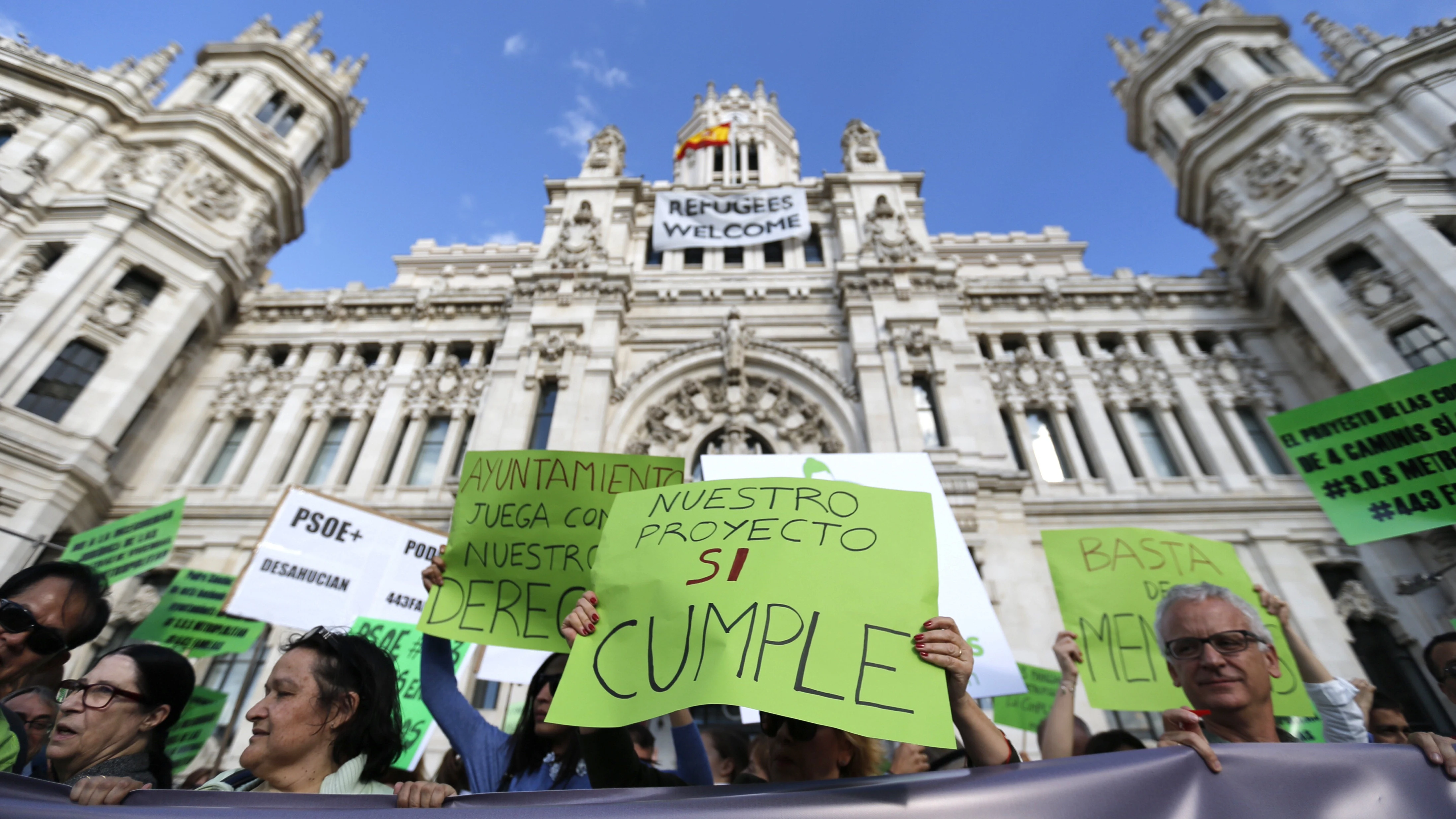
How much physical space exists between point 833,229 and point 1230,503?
13.1m

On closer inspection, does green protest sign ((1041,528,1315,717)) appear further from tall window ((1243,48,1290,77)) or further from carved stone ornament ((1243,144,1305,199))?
tall window ((1243,48,1290,77))

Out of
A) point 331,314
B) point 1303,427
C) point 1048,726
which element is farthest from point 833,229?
point 1048,726

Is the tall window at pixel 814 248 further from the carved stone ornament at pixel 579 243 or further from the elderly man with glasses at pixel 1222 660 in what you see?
the elderly man with glasses at pixel 1222 660

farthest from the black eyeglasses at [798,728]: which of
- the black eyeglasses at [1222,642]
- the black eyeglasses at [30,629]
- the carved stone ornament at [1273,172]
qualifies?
the carved stone ornament at [1273,172]

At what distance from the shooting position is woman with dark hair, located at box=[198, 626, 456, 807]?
2.69 meters

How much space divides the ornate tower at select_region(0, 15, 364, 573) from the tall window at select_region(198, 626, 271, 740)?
4.28m

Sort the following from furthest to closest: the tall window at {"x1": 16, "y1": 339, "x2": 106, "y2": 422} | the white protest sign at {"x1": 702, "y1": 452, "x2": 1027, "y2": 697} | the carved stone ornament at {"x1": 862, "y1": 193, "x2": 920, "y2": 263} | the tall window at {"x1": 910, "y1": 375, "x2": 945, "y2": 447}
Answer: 1. the carved stone ornament at {"x1": 862, "y1": 193, "x2": 920, "y2": 263}
2. the tall window at {"x1": 910, "y1": 375, "x2": 945, "y2": 447}
3. the tall window at {"x1": 16, "y1": 339, "x2": 106, "y2": 422}
4. the white protest sign at {"x1": 702, "y1": 452, "x2": 1027, "y2": 697}

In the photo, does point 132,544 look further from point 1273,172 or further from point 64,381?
point 1273,172

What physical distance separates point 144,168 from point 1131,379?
2900cm

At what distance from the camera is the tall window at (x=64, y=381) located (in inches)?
551

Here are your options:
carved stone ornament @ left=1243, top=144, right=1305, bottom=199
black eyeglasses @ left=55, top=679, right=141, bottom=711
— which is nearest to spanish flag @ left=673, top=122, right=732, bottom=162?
carved stone ornament @ left=1243, top=144, right=1305, bottom=199

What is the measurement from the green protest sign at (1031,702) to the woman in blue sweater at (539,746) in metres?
7.26

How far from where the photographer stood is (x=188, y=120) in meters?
18.6

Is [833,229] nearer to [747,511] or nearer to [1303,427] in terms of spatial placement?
[1303,427]
